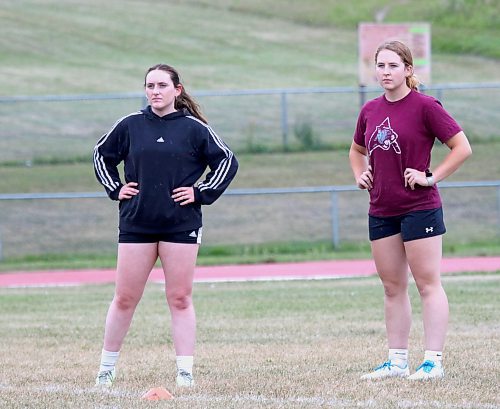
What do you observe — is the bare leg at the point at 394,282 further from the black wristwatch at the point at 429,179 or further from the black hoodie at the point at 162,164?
the black hoodie at the point at 162,164

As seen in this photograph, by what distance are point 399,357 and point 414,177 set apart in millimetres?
1162

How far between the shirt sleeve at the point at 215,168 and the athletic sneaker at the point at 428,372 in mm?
1584

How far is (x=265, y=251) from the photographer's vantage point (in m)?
18.7

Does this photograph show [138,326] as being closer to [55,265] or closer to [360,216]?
[55,265]

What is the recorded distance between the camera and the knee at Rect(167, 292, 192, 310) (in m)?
7.13

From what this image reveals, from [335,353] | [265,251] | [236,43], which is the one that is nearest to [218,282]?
[265,251]

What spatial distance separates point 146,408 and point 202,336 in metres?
3.48

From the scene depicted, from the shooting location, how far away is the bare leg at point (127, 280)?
707 centimetres

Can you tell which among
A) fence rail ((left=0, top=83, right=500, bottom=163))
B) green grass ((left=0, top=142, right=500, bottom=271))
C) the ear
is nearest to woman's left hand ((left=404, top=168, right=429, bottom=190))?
the ear

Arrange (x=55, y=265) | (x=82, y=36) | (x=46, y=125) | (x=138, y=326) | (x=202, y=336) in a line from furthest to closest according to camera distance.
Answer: (x=82, y=36), (x=46, y=125), (x=55, y=265), (x=138, y=326), (x=202, y=336)

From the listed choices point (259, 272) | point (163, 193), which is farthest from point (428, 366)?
point (259, 272)

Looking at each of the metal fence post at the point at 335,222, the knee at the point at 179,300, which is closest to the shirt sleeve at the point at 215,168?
the knee at the point at 179,300

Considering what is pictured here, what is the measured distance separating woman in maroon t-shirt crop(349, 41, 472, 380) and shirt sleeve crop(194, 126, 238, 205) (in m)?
0.80

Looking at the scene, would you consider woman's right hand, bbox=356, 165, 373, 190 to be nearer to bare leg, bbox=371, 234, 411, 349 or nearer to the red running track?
bare leg, bbox=371, 234, 411, 349
